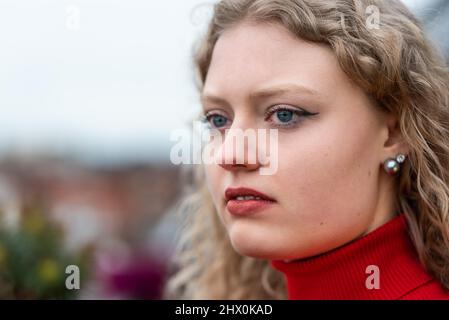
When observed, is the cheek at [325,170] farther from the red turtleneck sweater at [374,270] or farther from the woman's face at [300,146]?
the red turtleneck sweater at [374,270]

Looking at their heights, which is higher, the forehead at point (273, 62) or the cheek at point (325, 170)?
the forehead at point (273, 62)

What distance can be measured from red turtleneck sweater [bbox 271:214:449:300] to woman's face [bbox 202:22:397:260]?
0.06 m

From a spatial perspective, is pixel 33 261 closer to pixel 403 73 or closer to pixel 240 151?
pixel 240 151

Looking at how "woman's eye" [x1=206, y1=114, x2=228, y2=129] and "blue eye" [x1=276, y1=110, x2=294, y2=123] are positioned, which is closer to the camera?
"blue eye" [x1=276, y1=110, x2=294, y2=123]

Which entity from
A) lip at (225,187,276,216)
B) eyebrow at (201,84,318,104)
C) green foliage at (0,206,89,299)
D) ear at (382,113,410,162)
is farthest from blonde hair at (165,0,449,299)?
green foliage at (0,206,89,299)

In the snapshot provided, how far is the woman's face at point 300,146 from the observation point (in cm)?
196

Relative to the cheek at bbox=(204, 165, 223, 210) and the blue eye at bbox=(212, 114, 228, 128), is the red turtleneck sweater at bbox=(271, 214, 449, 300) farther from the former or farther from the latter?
the blue eye at bbox=(212, 114, 228, 128)

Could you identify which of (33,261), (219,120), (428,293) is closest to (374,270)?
(428,293)

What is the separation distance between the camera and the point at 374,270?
2.11 meters

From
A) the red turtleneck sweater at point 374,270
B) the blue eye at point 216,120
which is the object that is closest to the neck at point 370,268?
the red turtleneck sweater at point 374,270

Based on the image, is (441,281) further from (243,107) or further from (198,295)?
(198,295)

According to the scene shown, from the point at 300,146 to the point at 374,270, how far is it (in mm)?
469

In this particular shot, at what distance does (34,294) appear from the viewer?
235cm

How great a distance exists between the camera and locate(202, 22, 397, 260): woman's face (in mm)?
1963
